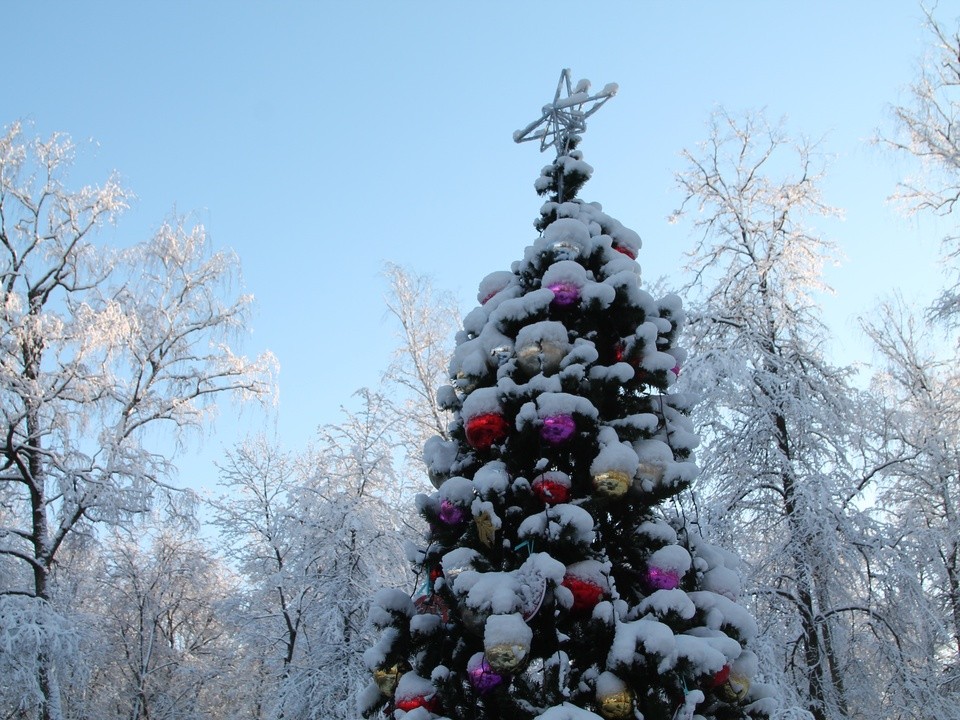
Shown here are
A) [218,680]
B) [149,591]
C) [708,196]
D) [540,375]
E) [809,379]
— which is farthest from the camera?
[218,680]

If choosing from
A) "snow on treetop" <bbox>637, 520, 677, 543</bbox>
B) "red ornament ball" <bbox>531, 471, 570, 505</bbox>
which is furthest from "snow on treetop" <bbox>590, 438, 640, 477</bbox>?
"snow on treetop" <bbox>637, 520, 677, 543</bbox>

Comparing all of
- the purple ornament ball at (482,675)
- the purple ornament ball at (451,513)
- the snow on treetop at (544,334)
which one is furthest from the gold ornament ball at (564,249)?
the purple ornament ball at (482,675)

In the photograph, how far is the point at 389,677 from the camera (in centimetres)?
281

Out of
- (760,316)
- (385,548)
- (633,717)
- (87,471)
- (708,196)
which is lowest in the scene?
(633,717)

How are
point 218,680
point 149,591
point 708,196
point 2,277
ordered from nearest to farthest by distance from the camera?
point 708,196, point 2,277, point 149,591, point 218,680

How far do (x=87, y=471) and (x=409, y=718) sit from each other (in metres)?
8.37

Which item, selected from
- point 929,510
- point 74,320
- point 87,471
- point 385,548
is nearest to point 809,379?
point 929,510

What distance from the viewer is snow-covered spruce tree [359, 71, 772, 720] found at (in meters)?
2.41

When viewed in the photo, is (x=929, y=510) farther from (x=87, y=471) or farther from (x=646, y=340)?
(x=87, y=471)

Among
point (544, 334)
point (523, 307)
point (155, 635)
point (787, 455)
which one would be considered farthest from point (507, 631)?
point (155, 635)

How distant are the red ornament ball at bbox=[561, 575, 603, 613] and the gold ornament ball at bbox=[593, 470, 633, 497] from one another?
0.32 meters

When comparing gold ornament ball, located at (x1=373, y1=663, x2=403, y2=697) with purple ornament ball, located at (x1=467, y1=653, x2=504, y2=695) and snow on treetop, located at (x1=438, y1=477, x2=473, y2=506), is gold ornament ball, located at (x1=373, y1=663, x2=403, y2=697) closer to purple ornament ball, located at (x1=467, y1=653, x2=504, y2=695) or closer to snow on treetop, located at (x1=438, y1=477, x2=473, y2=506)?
purple ornament ball, located at (x1=467, y1=653, x2=504, y2=695)

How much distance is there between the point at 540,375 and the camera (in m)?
2.85

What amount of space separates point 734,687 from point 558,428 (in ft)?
3.62
